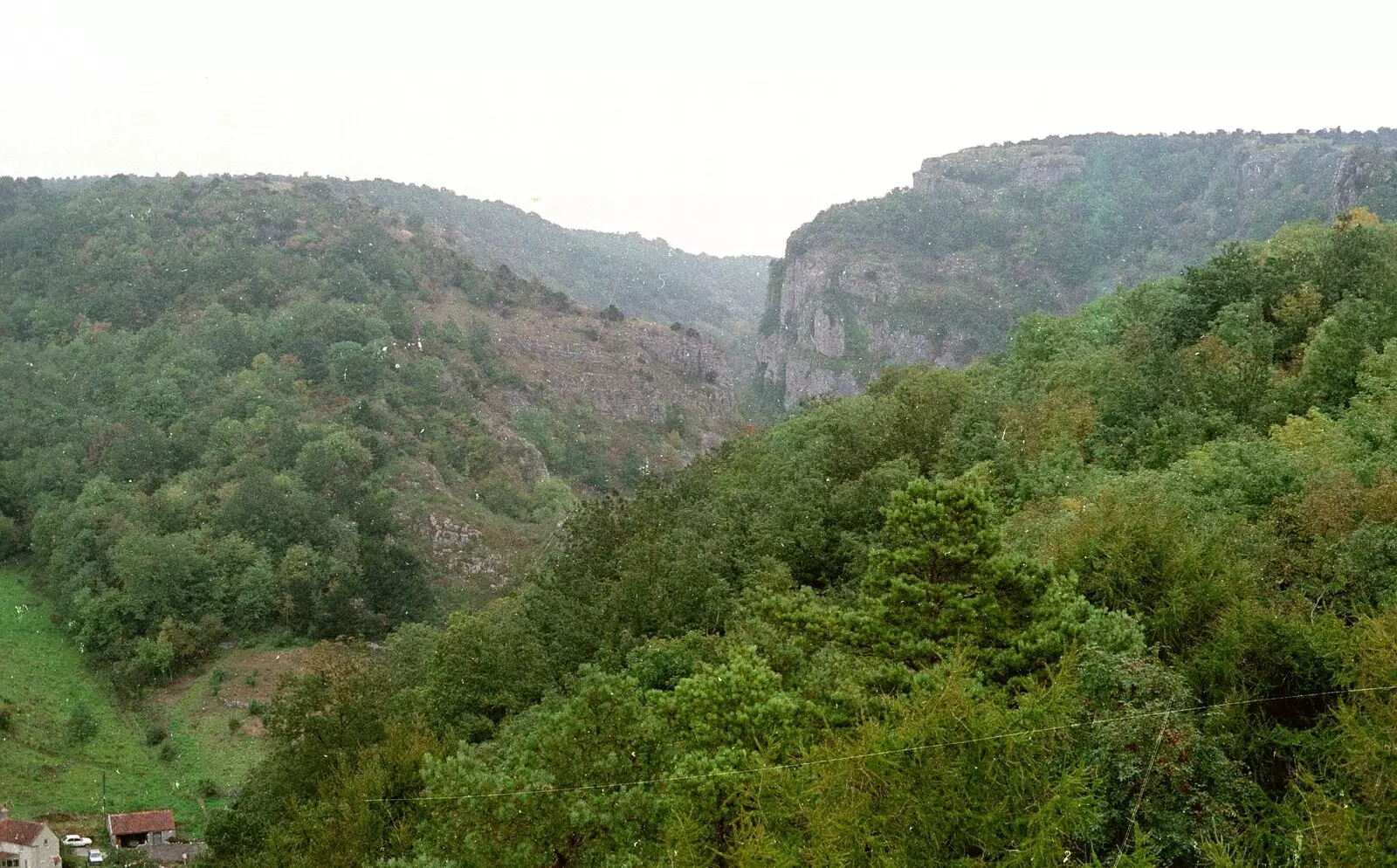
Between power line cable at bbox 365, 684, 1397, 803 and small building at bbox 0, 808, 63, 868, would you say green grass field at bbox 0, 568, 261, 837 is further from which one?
power line cable at bbox 365, 684, 1397, 803

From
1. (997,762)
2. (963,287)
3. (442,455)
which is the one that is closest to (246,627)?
(442,455)


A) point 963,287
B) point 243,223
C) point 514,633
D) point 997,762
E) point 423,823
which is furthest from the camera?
point 963,287

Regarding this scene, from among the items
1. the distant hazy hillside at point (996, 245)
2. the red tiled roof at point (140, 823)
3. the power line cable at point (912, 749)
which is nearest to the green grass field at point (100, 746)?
the red tiled roof at point (140, 823)

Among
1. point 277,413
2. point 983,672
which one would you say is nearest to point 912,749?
point 983,672

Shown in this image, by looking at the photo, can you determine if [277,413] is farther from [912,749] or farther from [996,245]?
[996,245]

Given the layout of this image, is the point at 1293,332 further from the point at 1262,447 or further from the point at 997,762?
the point at 997,762

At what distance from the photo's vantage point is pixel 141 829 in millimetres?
41625

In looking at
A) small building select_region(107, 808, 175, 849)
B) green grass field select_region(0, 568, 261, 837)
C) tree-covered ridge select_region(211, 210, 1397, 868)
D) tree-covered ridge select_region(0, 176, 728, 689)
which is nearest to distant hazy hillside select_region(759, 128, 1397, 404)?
tree-covered ridge select_region(0, 176, 728, 689)

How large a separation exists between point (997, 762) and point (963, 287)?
544 ft

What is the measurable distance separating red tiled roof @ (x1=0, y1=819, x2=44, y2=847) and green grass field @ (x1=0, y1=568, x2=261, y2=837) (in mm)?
4915

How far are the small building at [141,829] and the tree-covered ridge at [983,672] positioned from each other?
1612cm

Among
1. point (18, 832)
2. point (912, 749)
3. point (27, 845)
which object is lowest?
point (27, 845)

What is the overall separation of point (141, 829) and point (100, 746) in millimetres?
12065

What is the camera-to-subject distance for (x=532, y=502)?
9194cm
